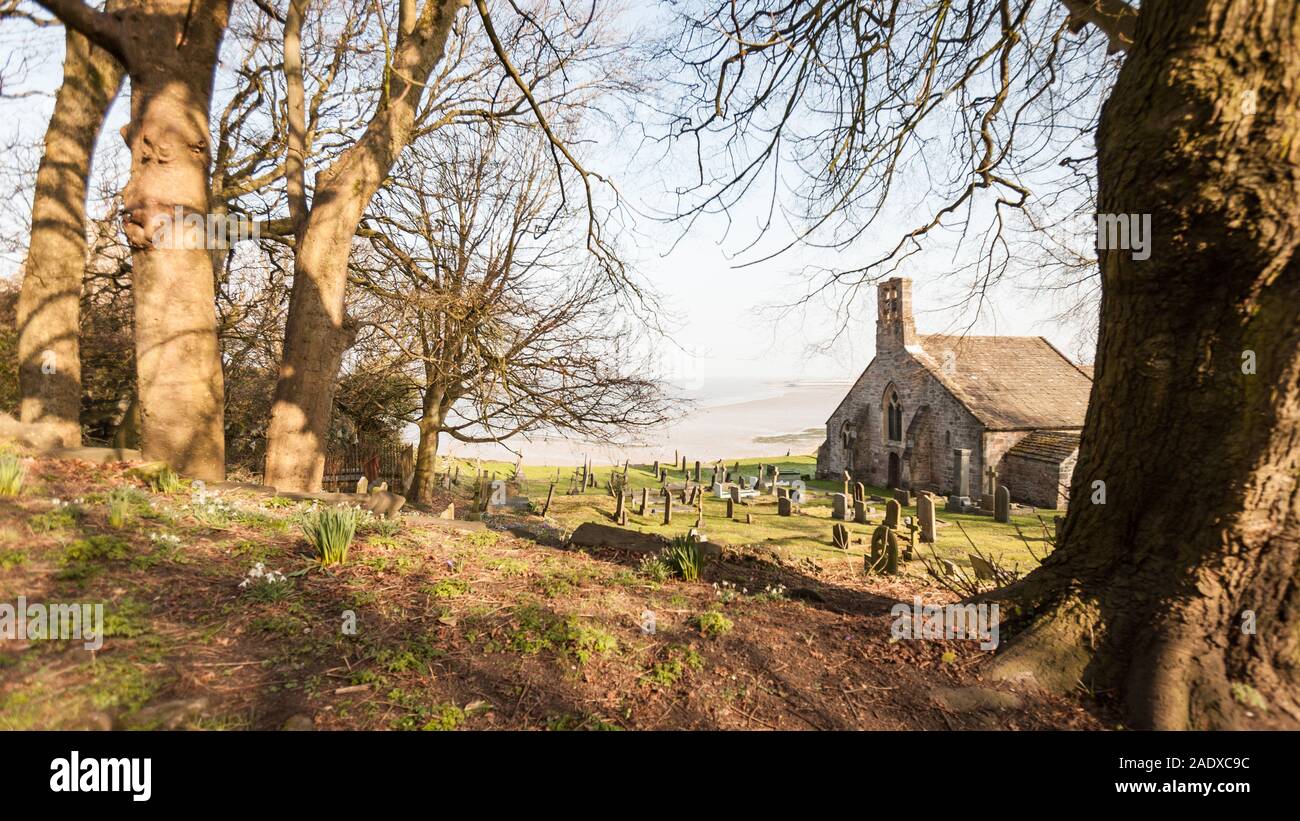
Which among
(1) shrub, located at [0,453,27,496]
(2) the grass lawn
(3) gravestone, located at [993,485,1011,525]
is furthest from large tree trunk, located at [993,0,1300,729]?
(3) gravestone, located at [993,485,1011,525]

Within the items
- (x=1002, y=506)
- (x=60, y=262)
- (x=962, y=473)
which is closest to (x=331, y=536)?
(x=60, y=262)

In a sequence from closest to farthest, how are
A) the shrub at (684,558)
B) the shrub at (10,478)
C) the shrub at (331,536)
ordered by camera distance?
the shrub at (331,536) < the shrub at (10,478) < the shrub at (684,558)

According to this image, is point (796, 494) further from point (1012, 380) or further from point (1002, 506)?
point (1012, 380)

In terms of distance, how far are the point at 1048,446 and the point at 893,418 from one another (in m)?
7.91

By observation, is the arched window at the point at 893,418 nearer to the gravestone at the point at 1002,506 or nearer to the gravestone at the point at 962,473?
the gravestone at the point at 962,473

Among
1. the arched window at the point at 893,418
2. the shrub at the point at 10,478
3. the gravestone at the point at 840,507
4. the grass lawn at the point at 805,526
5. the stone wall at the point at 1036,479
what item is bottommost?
the grass lawn at the point at 805,526

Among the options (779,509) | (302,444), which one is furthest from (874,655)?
(779,509)

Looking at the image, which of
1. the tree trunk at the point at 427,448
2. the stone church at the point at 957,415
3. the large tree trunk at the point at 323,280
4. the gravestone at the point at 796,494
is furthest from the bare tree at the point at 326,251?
the stone church at the point at 957,415

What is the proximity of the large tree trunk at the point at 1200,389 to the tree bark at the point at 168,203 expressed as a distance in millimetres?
7348

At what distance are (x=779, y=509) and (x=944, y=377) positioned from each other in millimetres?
13198

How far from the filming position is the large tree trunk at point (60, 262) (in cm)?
721

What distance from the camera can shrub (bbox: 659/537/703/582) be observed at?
15.4 ft

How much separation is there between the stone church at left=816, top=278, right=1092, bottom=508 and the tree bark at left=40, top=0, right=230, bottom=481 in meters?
25.8

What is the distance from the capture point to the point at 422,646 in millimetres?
3197
